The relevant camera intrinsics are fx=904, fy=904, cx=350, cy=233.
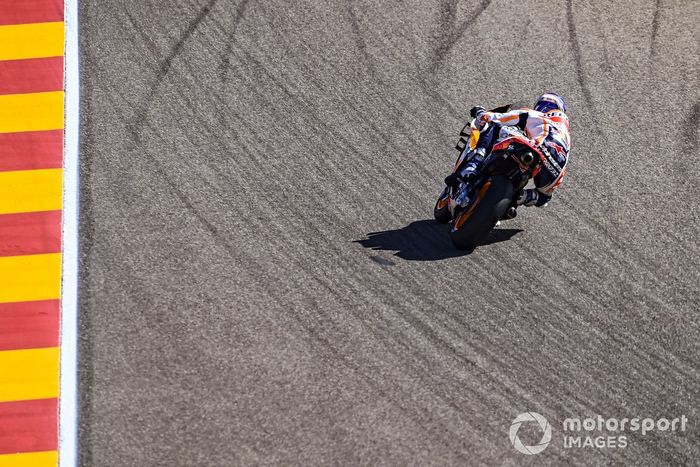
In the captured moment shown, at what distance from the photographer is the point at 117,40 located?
440 inches

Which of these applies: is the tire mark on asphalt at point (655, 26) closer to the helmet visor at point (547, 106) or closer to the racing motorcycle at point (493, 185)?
the helmet visor at point (547, 106)

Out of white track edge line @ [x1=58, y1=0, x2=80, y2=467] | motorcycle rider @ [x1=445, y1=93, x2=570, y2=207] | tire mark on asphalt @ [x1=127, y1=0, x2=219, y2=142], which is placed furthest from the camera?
tire mark on asphalt @ [x1=127, y1=0, x2=219, y2=142]

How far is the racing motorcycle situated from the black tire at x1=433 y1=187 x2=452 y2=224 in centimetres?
17

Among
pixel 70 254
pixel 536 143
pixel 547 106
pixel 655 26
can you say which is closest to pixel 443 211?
pixel 536 143

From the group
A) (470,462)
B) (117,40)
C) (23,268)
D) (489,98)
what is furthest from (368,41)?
(470,462)

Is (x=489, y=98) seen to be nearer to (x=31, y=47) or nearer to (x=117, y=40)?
(x=117, y=40)

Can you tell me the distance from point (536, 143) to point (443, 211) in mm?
1170

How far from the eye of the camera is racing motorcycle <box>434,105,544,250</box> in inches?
323

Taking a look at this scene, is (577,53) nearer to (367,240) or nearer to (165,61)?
(367,240)

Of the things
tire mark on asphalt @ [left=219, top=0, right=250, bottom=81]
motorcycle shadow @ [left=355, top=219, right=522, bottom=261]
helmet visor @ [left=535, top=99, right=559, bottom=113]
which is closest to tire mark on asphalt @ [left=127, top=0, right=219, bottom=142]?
tire mark on asphalt @ [left=219, top=0, right=250, bottom=81]

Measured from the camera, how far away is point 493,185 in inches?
323

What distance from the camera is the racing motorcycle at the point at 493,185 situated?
26.9 ft

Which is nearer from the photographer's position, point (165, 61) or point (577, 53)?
point (165, 61)

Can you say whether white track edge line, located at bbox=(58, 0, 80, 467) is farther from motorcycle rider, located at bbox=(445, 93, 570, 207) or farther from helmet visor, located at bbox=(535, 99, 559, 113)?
helmet visor, located at bbox=(535, 99, 559, 113)
